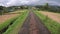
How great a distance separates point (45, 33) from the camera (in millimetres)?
14344

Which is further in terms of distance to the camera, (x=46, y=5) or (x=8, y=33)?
(x=46, y=5)

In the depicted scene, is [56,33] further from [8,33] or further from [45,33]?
[8,33]

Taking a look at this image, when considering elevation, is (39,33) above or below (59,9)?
above

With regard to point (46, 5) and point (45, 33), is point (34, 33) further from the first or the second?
point (46, 5)

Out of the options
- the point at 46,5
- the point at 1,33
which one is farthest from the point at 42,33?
the point at 46,5

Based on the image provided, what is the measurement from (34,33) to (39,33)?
421 mm

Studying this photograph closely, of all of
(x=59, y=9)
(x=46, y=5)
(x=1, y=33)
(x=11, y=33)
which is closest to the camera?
(x=11, y=33)

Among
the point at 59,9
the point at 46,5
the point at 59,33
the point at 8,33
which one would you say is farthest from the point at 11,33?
the point at 46,5

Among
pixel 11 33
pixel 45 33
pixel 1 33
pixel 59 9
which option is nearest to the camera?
pixel 45 33

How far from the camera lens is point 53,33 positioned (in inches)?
593

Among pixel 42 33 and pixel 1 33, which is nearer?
pixel 42 33

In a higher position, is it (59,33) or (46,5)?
(59,33)

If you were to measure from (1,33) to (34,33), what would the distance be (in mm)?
4878

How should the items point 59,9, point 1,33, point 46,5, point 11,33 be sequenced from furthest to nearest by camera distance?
point 46,5 → point 59,9 → point 1,33 → point 11,33
